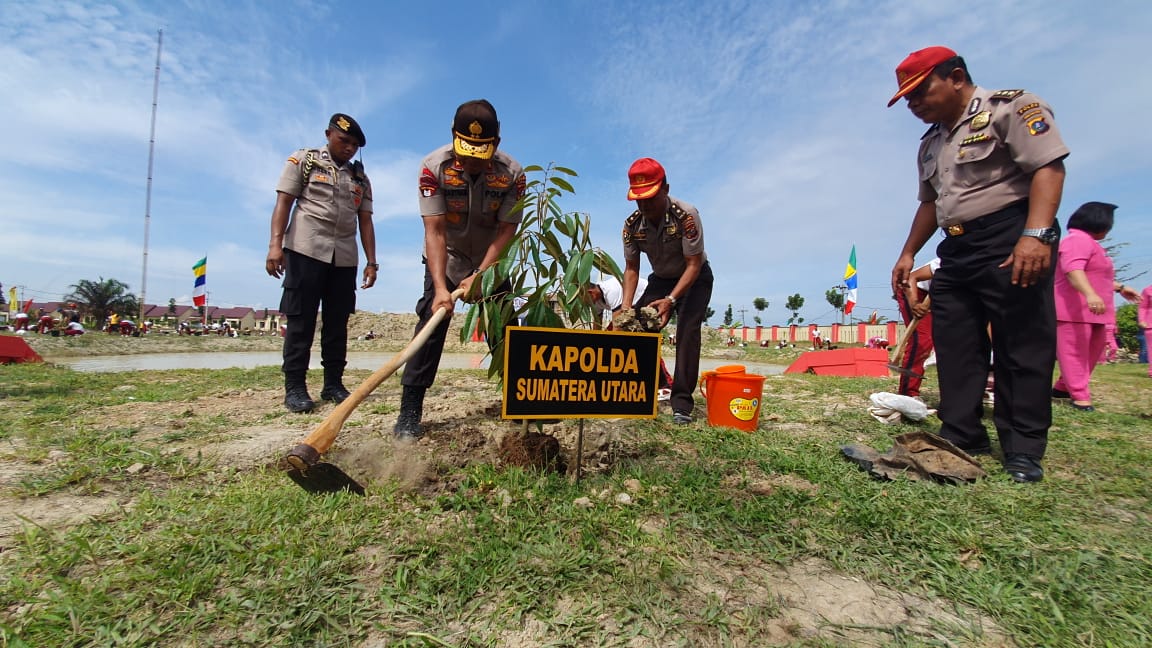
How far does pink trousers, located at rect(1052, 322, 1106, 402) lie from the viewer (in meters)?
4.04

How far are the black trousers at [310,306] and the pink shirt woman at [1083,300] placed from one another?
5.50 m

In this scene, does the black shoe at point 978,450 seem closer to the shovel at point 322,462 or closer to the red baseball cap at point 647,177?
the red baseball cap at point 647,177

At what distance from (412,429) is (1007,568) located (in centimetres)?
236

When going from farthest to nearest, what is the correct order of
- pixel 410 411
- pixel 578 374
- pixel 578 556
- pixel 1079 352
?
pixel 1079 352
pixel 410 411
pixel 578 374
pixel 578 556

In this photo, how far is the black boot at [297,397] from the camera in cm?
327

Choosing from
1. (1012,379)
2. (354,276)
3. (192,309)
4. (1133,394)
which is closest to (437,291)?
(354,276)

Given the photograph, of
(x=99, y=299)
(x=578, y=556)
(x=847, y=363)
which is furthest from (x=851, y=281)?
(x=99, y=299)

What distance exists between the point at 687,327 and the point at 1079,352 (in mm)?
3311

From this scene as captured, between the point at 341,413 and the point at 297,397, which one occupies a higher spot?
the point at 341,413

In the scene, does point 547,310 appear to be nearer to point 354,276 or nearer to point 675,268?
point 675,268

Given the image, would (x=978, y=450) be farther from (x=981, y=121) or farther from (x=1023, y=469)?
(x=981, y=121)

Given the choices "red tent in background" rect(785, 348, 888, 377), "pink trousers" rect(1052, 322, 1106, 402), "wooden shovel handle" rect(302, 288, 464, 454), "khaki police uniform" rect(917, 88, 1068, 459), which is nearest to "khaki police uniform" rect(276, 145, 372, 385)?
"wooden shovel handle" rect(302, 288, 464, 454)

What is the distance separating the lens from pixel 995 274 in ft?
7.58

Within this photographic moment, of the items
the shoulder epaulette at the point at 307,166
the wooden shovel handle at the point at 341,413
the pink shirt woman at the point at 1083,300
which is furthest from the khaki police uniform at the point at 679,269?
the pink shirt woman at the point at 1083,300
